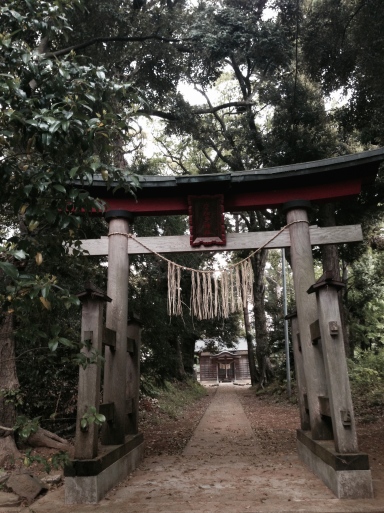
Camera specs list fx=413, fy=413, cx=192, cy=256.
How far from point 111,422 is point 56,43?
8201 mm

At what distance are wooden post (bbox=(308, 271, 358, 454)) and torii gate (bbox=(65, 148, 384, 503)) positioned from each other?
0.01 meters

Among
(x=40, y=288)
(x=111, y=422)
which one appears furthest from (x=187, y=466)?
(x=40, y=288)

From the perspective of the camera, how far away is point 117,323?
5.81 m

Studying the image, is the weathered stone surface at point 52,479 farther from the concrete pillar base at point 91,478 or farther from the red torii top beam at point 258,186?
the red torii top beam at point 258,186

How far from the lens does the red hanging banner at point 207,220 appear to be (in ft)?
20.6

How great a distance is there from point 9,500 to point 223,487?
2.28 m

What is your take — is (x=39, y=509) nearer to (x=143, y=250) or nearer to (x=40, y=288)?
(x=40, y=288)

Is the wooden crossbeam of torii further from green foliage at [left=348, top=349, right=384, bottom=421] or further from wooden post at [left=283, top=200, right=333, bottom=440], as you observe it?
green foliage at [left=348, top=349, right=384, bottom=421]

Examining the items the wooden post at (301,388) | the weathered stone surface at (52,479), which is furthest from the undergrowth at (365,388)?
the weathered stone surface at (52,479)

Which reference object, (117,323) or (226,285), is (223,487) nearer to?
(117,323)

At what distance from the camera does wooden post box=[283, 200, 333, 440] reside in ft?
17.5

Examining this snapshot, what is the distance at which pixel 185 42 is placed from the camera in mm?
11461

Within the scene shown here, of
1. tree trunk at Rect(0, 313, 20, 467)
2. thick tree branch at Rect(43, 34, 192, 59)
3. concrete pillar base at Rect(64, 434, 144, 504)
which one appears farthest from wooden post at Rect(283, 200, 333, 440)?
thick tree branch at Rect(43, 34, 192, 59)

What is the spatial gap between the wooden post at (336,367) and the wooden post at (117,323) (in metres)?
2.69
